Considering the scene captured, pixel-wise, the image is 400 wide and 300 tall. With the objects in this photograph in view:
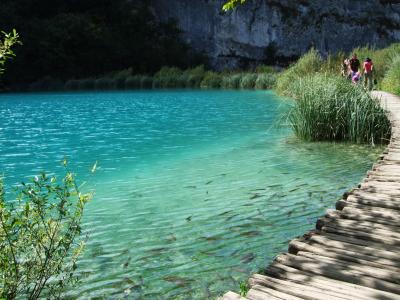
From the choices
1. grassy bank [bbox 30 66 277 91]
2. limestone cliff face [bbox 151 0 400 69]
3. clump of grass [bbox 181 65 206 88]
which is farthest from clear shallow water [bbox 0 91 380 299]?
limestone cliff face [bbox 151 0 400 69]

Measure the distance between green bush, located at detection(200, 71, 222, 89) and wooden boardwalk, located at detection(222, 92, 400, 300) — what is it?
2792 centimetres

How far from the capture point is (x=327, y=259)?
118 inches

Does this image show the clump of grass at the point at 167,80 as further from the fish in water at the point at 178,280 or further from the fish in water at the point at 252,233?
the fish in water at the point at 178,280

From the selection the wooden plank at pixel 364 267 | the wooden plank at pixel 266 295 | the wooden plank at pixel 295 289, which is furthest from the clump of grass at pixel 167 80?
the wooden plank at pixel 266 295

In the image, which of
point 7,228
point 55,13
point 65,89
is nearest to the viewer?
point 7,228

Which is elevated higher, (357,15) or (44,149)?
(357,15)

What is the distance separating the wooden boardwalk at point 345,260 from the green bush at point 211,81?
91.6 feet

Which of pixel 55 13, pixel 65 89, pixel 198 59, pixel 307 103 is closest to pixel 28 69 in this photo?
pixel 65 89

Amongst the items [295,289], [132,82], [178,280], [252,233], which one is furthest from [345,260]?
[132,82]

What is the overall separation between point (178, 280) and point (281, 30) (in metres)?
43.5

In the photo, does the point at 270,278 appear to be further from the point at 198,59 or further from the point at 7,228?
the point at 198,59

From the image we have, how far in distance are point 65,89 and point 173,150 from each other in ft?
90.7

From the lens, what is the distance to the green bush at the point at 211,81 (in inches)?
1256

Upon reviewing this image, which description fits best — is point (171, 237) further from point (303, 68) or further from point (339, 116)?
point (303, 68)
